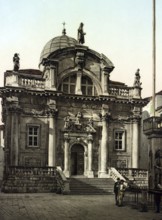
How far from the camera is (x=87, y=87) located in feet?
103

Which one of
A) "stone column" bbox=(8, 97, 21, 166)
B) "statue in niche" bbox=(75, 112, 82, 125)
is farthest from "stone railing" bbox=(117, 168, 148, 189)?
"stone column" bbox=(8, 97, 21, 166)

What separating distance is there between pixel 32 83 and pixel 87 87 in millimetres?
4759

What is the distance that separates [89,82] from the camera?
3156 cm

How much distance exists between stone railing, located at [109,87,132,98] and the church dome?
11573 millimetres

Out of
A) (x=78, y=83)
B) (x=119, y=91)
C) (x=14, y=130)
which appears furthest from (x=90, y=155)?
(x=14, y=130)

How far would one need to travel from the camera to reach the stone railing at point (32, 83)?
29622 millimetres

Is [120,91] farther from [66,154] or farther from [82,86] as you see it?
[66,154]

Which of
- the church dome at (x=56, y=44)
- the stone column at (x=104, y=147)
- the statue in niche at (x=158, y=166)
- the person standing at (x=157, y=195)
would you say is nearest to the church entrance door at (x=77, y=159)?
the stone column at (x=104, y=147)

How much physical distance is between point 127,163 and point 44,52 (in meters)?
17.5

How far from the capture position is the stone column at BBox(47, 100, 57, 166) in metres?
28.8

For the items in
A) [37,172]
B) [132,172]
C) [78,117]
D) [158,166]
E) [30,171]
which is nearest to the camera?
[158,166]

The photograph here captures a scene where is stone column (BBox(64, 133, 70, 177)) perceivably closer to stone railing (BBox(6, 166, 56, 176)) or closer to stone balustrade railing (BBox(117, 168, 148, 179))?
stone railing (BBox(6, 166, 56, 176))

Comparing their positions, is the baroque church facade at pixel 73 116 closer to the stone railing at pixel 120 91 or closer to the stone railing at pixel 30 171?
the stone railing at pixel 120 91

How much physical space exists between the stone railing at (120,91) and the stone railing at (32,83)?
6037 mm
